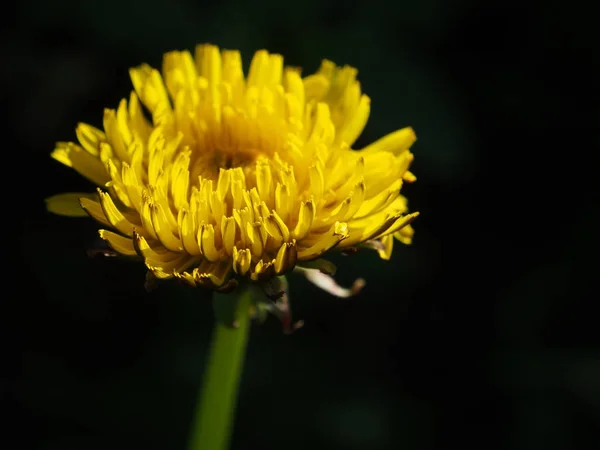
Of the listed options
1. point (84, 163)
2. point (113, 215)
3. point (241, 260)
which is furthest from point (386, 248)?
point (84, 163)

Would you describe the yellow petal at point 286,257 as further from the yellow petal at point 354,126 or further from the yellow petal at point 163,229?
the yellow petal at point 354,126

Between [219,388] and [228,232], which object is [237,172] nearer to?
[228,232]

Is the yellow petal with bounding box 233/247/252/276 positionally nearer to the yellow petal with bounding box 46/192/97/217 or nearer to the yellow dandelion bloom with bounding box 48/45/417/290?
the yellow dandelion bloom with bounding box 48/45/417/290

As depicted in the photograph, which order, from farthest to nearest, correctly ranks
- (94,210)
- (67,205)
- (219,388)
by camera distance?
(219,388) < (67,205) < (94,210)

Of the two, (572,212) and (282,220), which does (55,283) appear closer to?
(282,220)

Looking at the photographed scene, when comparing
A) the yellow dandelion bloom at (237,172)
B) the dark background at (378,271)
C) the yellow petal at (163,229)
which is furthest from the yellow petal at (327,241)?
the dark background at (378,271)

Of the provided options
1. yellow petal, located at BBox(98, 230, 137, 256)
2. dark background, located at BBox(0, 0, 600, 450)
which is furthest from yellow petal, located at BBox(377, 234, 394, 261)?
dark background, located at BBox(0, 0, 600, 450)
